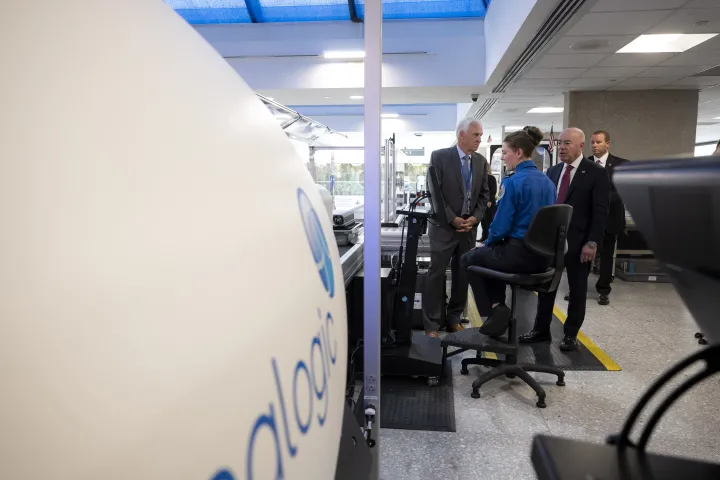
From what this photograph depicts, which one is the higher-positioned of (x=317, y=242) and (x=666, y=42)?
(x=666, y=42)

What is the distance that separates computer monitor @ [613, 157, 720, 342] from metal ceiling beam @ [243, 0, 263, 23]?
26.8ft

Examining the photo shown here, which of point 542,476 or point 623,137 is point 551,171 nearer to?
point 542,476

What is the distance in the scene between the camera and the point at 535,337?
12.1 feet

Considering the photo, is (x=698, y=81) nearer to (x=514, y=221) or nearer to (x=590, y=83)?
(x=590, y=83)

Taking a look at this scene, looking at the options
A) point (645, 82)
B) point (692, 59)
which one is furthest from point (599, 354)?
point (645, 82)

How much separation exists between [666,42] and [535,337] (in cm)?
367

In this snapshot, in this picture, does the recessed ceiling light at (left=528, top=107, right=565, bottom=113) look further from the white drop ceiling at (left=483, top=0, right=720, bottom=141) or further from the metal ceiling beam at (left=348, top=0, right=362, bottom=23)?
the metal ceiling beam at (left=348, top=0, right=362, bottom=23)

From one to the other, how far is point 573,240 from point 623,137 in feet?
16.9

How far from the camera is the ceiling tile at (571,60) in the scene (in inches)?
219

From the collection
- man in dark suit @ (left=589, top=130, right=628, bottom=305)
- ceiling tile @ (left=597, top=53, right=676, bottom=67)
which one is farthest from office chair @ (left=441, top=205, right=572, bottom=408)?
ceiling tile @ (left=597, top=53, right=676, bottom=67)

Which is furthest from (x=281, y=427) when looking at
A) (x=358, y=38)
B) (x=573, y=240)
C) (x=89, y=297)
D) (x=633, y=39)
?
(x=358, y=38)

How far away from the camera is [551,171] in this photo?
394cm

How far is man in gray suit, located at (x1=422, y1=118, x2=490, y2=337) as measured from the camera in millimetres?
3559

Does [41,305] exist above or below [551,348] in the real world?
above
